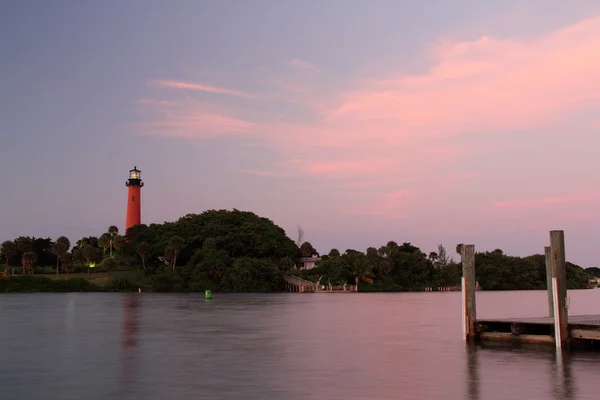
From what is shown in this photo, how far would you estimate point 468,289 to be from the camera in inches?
1187

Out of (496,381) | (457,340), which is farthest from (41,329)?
(496,381)

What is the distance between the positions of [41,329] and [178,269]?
271 ft

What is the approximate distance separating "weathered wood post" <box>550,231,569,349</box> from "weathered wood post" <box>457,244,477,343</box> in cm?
409

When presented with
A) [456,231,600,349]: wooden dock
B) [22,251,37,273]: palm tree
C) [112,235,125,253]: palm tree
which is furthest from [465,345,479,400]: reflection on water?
[112,235,125,253]: palm tree

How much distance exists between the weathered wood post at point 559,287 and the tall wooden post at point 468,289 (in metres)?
4.09

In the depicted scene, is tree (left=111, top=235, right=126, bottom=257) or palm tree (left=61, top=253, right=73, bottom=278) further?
tree (left=111, top=235, right=126, bottom=257)

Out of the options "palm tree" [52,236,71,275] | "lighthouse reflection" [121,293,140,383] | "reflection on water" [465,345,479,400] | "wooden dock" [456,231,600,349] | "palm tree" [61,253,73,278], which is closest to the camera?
"reflection on water" [465,345,479,400]

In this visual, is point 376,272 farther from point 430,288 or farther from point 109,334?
point 109,334

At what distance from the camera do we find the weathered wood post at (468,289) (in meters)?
30.2

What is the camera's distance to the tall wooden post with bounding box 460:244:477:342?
3019 cm

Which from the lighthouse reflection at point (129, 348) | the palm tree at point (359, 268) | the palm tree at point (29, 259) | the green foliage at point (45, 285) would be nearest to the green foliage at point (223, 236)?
the palm tree at point (359, 268)

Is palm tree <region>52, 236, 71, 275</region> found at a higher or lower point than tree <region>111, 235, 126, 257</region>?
lower

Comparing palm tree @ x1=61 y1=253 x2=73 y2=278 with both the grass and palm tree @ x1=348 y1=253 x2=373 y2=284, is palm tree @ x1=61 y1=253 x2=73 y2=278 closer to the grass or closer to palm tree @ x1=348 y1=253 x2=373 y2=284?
the grass

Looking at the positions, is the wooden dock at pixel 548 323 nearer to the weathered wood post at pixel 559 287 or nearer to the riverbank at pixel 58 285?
the weathered wood post at pixel 559 287
